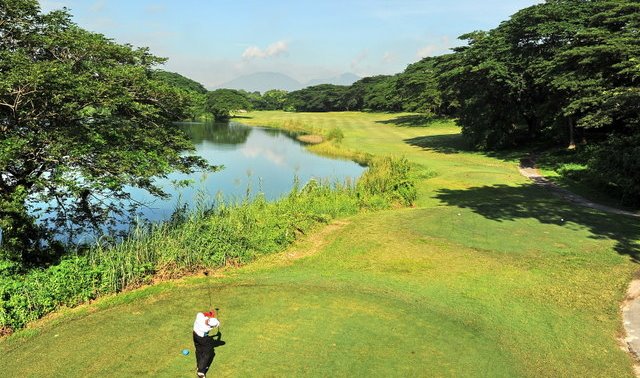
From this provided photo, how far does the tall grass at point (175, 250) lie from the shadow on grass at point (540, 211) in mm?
5356

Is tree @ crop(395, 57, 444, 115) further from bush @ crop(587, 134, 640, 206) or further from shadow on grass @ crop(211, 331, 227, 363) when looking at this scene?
shadow on grass @ crop(211, 331, 227, 363)

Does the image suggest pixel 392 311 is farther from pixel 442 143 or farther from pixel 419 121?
pixel 419 121

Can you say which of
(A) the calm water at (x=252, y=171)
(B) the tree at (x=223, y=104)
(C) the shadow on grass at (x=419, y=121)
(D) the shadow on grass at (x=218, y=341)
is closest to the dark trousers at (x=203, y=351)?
(D) the shadow on grass at (x=218, y=341)

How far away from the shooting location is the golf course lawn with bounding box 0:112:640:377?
8.91 m

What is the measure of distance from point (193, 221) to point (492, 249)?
10871mm

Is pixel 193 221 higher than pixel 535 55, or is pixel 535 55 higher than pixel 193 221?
pixel 535 55

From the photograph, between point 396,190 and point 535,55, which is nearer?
point 396,190

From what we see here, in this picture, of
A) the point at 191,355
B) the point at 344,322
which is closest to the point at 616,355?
the point at 344,322

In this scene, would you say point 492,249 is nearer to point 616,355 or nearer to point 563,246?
point 563,246

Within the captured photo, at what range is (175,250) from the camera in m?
13.5

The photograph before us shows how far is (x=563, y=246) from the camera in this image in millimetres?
15445

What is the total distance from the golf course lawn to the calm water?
23.2 feet

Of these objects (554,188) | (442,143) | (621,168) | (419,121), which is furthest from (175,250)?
(419,121)

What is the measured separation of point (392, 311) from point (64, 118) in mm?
10793
